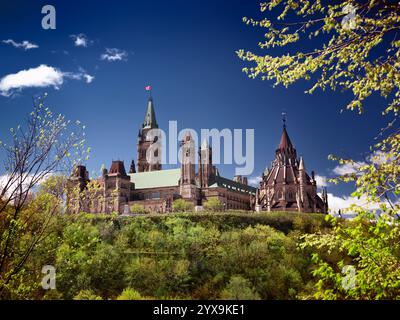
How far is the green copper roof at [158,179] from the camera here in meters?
90.6

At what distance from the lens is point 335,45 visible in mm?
7488

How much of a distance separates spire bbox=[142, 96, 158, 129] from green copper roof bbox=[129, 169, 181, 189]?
77.0 feet

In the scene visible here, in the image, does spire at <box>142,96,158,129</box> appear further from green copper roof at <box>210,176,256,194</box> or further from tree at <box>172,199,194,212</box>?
tree at <box>172,199,194,212</box>

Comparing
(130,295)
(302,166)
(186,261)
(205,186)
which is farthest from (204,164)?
(130,295)

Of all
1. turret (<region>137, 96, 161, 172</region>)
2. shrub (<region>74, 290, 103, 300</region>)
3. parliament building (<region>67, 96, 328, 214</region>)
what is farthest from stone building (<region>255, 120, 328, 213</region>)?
turret (<region>137, 96, 161, 172</region>)

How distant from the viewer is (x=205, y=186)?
8494 cm

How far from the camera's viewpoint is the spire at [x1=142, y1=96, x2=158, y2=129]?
4626 inches

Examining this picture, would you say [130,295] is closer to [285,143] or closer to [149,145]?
[285,143]

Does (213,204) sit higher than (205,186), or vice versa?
(205,186)

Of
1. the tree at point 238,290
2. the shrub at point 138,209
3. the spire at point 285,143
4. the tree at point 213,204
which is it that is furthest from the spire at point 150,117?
the tree at point 238,290

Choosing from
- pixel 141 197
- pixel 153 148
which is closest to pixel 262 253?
pixel 141 197

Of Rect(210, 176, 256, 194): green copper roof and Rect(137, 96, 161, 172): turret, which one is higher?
Rect(137, 96, 161, 172): turret

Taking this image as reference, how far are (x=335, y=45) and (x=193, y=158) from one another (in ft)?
252

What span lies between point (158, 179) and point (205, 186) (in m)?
13.6
